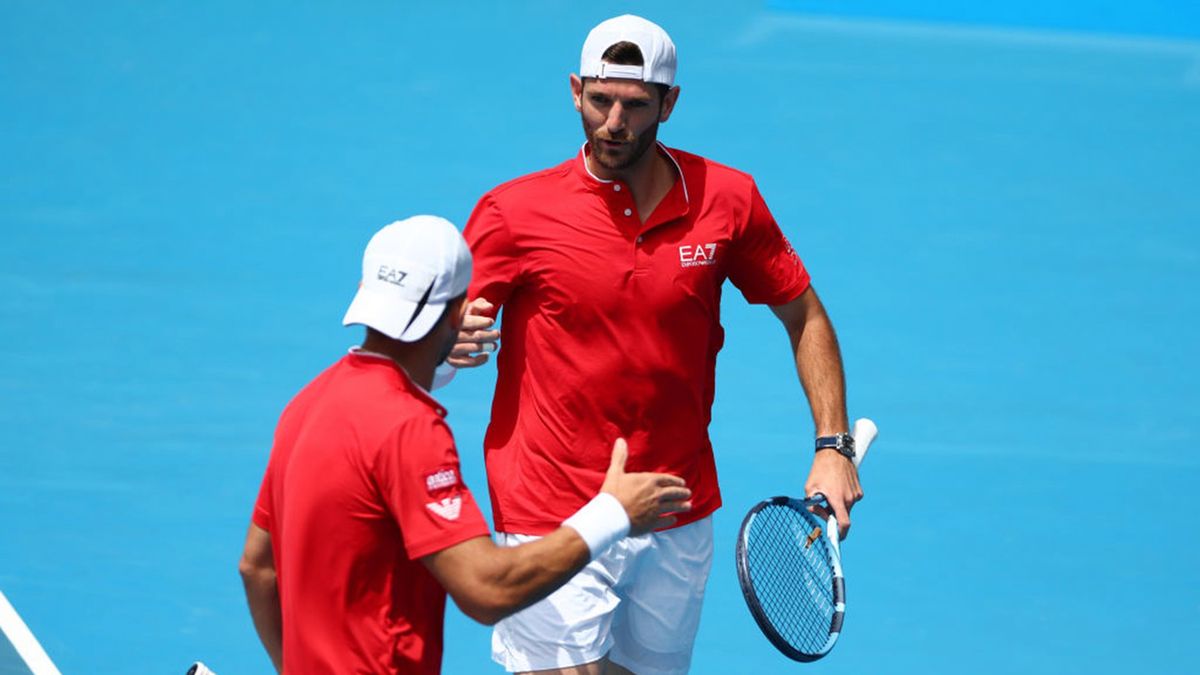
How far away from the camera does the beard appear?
5.04 meters

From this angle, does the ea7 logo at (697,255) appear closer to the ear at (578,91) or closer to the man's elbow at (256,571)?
the ear at (578,91)

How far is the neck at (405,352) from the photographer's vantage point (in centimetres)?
389

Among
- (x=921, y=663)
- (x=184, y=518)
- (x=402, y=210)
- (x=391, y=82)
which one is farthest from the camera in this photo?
(x=391, y=82)

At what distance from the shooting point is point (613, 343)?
5066mm

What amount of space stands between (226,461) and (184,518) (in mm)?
537

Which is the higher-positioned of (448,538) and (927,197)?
(927,197)

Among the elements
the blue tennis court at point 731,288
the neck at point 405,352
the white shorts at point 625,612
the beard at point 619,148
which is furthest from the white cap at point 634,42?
the blue tennis court at point 731,288

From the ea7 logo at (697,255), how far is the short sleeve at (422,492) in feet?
5.04

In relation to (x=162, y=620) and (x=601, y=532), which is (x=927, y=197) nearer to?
(x=162, y=620)

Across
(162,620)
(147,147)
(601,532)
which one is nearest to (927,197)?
(147,147)

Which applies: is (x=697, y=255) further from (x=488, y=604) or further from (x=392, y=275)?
(x=488, y=604)

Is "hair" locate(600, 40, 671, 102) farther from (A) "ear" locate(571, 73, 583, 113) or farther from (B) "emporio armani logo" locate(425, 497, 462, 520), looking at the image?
(B) "emporio armani logo" locate(425, 497, 462, 520)

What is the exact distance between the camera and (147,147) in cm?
1177

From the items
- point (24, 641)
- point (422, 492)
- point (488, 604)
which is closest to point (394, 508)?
point (422, 492)
